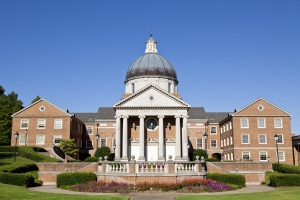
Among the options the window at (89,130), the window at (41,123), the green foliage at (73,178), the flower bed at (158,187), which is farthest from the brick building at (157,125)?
the green foliage at (73,178)

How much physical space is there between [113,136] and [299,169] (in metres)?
43.1

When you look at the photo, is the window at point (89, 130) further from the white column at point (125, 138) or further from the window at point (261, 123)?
the window at point (261, 123)

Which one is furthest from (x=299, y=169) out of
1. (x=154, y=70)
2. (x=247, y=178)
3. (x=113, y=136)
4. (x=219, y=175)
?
(x=113, y=136)

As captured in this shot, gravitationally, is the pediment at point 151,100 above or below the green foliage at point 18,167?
above

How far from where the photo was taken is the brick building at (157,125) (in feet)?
169

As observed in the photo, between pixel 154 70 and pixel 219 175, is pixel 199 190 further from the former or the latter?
pixel 154 70

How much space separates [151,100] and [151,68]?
9675 millimetres

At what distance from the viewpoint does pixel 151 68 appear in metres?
59.7

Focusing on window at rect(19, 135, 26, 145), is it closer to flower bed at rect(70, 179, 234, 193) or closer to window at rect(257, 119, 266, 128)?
flower bed at rect(70, 179, 234, 193)

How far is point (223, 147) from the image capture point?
224ft

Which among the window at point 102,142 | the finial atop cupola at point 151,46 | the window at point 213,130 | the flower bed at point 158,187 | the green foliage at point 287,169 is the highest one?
the finial atop cupola at point 151,46

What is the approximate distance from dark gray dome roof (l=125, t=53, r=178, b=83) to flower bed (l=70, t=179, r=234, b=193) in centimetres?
3480

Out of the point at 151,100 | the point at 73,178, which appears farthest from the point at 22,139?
the point at 73,178

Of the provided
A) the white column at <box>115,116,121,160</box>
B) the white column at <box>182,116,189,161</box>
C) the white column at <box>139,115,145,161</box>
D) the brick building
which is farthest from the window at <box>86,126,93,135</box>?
the white column at <box>182,116,189,161</box>
